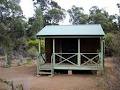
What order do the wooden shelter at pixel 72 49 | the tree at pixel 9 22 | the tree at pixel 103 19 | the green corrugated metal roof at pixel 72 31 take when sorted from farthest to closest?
the tree at pixel 103 19 → the tree at pixel 9 22 → the green corrugated metal roof at pixel 72 31 → the wooden shelter at pixel 72 49

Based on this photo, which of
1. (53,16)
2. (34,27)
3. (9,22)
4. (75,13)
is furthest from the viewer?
(75,13)

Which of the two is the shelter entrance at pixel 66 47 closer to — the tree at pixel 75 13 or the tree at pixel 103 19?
the tree at pixel 103 19

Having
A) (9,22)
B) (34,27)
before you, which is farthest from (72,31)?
(34,27)

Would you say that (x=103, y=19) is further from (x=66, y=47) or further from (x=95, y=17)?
(x=66, y=47)

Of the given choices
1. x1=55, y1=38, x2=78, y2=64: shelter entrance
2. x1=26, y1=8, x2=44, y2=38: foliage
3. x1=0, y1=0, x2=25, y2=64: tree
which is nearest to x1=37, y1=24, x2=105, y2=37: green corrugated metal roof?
x1=55, y1=38, x2=78, y2=64: shelter entrance

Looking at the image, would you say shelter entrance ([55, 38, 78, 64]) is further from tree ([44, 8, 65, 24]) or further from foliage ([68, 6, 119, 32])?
tree ([44, 8, 65, 24])

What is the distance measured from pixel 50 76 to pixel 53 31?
423 centimetres

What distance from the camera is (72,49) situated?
24.1 metres

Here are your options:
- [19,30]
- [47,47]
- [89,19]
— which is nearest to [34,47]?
[19,30]

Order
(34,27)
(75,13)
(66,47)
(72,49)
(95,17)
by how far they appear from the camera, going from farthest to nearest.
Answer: (75,13) → (95,17) → (34,27) → (66,47) → (72,49)

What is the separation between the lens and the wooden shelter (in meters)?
21.2

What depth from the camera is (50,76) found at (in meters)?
20.3

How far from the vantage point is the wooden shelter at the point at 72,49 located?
2123 centimetres

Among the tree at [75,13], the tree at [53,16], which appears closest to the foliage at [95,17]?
the tree at [75,13]
